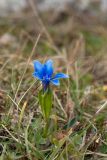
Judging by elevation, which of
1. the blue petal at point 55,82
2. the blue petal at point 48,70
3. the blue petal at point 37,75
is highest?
the blue petal at point 48,70

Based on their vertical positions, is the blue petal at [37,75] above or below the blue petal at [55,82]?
above

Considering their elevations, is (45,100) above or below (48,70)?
below

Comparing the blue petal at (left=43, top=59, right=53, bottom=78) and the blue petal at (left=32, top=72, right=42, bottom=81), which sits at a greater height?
the blue petal at (left=43, top=59, right=53, bottom=78)

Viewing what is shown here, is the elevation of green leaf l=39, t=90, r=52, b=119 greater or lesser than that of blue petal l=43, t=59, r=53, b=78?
lesser

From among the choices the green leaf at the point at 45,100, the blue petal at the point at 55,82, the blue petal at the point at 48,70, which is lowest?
the green leaf at the point at 45,100

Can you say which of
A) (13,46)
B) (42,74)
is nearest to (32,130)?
(42,74)

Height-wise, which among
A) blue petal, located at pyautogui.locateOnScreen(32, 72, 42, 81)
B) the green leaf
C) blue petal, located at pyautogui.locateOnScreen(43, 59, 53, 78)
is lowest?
the green leaf

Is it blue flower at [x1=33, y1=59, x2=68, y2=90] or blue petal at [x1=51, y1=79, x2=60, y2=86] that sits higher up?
blue flower at [x1=33, y1=59, x2=68, y2=90]

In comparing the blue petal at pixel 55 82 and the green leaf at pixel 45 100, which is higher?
the blue petal at pixel 55 82

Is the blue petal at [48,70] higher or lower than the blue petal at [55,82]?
higher

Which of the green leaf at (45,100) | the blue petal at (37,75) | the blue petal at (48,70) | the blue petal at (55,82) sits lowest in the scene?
the green leaf at (45,100)

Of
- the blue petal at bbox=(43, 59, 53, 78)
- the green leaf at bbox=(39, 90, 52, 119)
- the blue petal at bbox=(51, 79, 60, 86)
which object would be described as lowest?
the green leaf at bbox=(39, 90, 52, 119)
